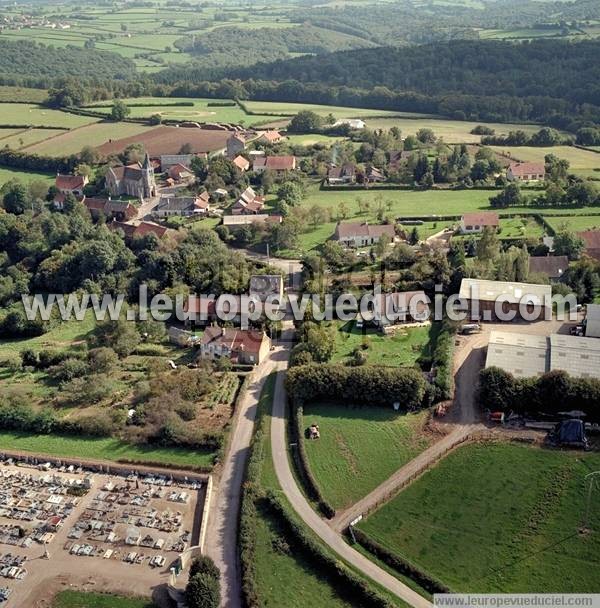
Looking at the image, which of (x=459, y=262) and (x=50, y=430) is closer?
(x=50, y=430)

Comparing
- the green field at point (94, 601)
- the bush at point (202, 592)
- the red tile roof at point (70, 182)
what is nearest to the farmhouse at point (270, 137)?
the red tile roof at point (70, 182)

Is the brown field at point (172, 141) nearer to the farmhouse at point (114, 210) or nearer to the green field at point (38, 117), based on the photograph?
the green field at point (38, 117)

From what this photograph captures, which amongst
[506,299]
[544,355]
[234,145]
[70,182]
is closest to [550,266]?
[506,299]

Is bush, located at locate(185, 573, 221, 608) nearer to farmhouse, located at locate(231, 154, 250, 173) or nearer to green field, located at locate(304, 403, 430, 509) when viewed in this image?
green field, located at locate(304, 403, 430, 509)

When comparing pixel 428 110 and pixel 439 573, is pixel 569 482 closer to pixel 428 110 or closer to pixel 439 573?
pixel 439 573

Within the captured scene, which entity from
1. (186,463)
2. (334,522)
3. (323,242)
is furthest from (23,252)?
(334,522)
